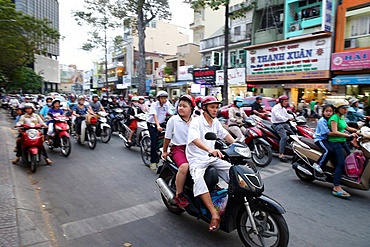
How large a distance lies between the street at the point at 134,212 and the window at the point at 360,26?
14721 mm

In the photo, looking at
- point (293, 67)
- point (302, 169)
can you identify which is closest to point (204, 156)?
point (302, 169)

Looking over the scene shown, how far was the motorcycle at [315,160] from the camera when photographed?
4.61 metres

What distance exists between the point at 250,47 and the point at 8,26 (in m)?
17.4

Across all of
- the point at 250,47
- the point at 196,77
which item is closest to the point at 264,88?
the point at 250,47

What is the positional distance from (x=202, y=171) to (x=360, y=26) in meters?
18.4

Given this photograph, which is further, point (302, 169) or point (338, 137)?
point (302, 169)

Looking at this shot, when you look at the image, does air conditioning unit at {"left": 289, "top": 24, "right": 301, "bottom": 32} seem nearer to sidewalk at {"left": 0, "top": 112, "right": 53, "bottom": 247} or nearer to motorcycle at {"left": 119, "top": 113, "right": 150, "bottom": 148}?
motorcycle at {"left": 119, "top": 113, "right": 150, "bottom": 148}

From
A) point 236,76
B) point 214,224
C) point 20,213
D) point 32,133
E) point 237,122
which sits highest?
point 236,76

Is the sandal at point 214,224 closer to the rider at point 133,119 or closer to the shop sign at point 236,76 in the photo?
the rider at point 133,119

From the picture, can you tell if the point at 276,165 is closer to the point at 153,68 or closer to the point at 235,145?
the point at 235,145

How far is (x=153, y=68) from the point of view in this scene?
137ft

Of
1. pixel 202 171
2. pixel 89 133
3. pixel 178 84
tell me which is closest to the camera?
pixel 202 171

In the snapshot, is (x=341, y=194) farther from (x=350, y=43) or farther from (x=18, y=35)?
(x=350, y=43)

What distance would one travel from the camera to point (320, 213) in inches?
164
